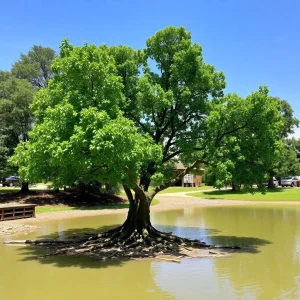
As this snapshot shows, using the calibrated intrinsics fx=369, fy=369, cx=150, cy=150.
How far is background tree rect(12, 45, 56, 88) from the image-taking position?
43094 millimetres

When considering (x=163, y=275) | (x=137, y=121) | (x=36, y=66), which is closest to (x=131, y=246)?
(x=163, y=275)

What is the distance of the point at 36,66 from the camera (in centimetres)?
4341

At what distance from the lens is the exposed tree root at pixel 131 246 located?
14.8 meters

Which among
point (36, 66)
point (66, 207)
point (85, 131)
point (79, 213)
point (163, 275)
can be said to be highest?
point (36, 66)

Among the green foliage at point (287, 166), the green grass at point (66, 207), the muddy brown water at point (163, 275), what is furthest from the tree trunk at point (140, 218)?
the green foliage at point (287, 166)

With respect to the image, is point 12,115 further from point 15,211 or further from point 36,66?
point 15,211

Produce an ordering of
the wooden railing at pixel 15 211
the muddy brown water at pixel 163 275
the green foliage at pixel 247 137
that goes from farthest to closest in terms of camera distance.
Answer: the wooden railing at pixel 15 211 → the green foliage at pixel 247 137 → the muddy brown water at pixel 163 275

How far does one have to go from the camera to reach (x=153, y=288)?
10.6 metres

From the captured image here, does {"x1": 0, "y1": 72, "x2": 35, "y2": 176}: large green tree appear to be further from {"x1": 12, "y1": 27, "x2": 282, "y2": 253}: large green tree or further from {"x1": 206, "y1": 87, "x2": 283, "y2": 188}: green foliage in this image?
{"x1": 206, "y1": 87, "x2": 283, "y2": 188}: green foliage

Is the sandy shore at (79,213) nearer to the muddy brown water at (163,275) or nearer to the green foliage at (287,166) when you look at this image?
the muddy brown water at (163,275)

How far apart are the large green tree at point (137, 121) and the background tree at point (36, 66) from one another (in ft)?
94.0

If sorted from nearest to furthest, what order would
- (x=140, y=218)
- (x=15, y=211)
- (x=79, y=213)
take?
(x=140, y=218) < (x=15, y=211) < (x=79, y=213)

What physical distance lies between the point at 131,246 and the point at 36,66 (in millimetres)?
33477

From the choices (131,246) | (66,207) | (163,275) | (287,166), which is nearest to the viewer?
(163,275)
